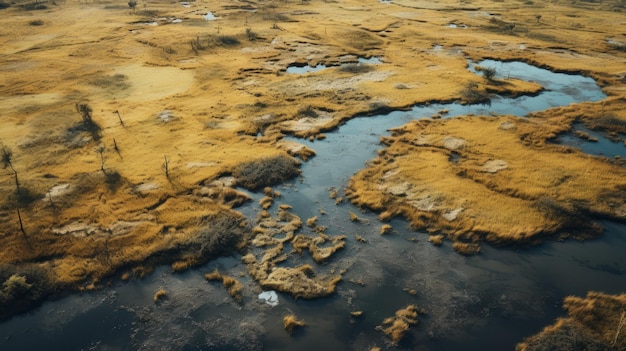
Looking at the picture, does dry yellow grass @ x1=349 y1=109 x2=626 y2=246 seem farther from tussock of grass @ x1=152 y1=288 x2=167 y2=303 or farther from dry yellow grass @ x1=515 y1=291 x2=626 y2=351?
tussock of grass @ x1=152 y1=288 x2=167 y2=303

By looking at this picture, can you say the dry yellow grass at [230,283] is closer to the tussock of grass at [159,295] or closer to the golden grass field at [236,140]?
the golden grass field at [236,140]

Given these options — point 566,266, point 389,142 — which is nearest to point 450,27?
point 389,142

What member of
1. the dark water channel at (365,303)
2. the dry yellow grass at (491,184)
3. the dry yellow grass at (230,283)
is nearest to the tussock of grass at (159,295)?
the dark water channel at (365,303)

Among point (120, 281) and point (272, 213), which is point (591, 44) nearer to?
point (272, 213)

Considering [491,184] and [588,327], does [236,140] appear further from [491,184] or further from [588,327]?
[588,327]

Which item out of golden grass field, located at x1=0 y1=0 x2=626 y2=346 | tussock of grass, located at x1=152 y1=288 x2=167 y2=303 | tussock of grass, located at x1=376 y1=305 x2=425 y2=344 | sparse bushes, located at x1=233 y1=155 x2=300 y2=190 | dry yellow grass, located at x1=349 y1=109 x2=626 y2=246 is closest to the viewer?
tussock of grass, located at x1=376 y1=305 x2=425 y2=344

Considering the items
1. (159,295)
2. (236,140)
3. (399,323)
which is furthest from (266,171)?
(399,323)

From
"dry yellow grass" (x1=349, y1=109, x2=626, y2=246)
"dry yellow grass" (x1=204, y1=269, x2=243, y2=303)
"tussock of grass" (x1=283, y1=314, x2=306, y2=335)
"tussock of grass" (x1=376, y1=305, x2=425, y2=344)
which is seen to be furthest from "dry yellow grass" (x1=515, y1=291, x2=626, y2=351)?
"dry yellow grass" (x1=204, y1=269, x2=243, y2=303)
